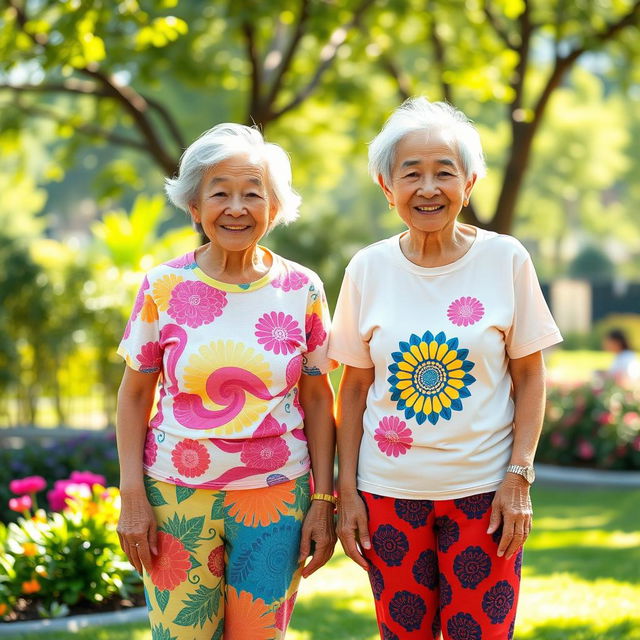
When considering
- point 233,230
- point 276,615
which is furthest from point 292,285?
point 276,615

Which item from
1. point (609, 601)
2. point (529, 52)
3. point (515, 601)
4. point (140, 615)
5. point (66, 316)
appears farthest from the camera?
point (66, 316)

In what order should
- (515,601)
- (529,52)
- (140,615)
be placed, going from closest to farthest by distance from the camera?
(515,601)
(140,615)
(529,52)

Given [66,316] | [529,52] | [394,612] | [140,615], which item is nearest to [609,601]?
[140,615]

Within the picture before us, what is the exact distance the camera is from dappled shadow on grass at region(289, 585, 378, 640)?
476 centimetres

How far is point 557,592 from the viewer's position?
5.54 metres

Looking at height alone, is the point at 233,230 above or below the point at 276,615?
above

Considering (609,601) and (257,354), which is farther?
(609,601)

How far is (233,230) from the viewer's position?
2.93 meters

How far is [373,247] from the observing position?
302cm

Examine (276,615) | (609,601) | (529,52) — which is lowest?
(609,601)

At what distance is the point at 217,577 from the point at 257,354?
0.65 meters

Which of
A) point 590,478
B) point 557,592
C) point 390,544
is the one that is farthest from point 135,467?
point 590,478

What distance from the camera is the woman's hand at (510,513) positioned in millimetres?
2811

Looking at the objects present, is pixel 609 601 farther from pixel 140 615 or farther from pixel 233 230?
pixel 233 230
